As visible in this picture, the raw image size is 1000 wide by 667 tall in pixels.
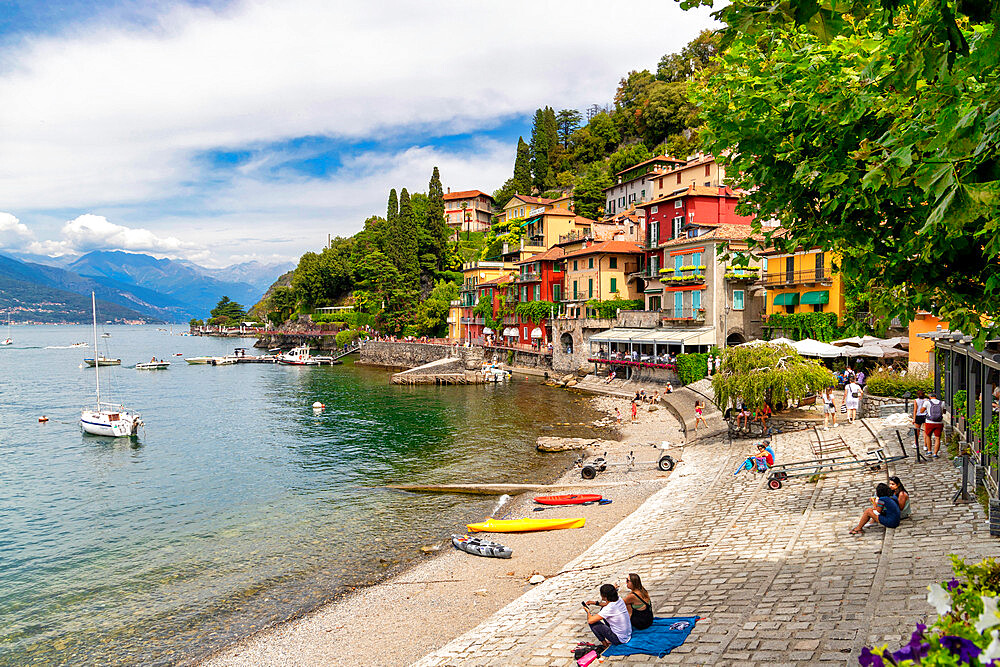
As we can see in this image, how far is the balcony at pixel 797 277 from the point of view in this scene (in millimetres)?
39312

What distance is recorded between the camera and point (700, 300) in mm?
46531

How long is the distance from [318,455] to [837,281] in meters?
34.2

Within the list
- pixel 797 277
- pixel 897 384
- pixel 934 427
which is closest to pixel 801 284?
pixel 797 277

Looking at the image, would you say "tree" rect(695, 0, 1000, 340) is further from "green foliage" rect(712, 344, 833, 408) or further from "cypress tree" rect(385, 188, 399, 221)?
"cypress tree" rect(385, 188, 399, 221)

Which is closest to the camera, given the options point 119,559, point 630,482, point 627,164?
point 119,559

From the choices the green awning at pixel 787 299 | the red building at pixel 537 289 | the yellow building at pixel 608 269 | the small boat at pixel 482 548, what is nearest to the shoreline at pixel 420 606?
the small boat at pixel 482 548

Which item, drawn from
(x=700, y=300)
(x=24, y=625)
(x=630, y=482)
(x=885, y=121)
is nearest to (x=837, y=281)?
(x=700, y=300)

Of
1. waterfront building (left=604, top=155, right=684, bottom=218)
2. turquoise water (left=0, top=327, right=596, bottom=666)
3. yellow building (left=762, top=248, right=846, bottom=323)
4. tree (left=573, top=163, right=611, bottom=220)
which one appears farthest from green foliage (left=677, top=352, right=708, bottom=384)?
tree (left=573, top=163, right=611, bottom=220)

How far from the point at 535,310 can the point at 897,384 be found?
139 ft

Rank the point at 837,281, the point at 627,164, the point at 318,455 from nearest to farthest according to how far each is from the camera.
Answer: the point at 318,455, the point at 837,281, the point at 627,164

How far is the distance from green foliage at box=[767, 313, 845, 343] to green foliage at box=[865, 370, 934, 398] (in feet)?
36.8

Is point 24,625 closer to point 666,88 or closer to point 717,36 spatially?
point 717,36

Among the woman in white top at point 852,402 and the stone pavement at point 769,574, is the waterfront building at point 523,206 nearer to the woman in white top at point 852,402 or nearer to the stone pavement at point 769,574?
the woman in white top at point 852,402

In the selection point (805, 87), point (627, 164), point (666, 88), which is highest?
point (666, 88)
